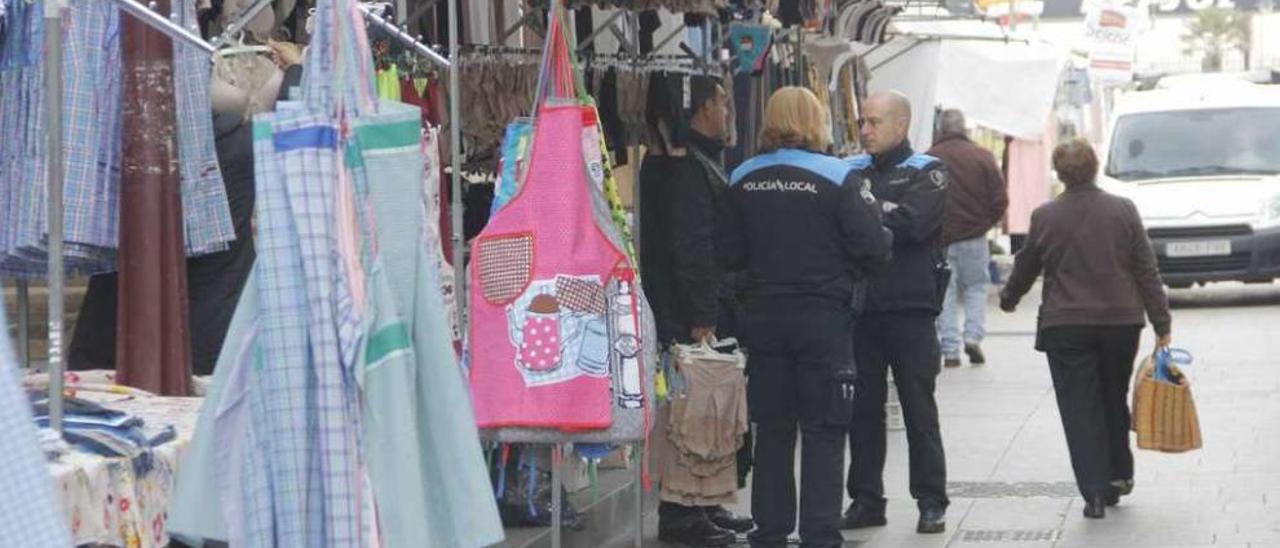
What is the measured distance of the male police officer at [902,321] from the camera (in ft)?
31.1

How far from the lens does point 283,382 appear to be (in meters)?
5.18

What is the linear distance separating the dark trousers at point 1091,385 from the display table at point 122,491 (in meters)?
5.03

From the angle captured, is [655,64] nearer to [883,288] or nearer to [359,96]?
[883,288]

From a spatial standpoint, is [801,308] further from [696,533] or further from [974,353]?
[974,353]

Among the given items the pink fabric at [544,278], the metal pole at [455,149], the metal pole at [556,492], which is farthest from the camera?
the metal pole at [556,492]

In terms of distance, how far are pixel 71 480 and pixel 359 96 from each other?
109cm

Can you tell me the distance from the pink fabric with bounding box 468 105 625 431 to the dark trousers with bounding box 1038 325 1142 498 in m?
2.81

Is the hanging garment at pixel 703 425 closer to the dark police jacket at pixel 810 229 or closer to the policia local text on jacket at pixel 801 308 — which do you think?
the policia local text on jacket at pixel 801 308

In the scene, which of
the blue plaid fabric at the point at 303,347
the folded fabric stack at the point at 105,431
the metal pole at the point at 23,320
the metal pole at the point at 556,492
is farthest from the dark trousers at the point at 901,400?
the blue plaid fabric at the point at 303,347

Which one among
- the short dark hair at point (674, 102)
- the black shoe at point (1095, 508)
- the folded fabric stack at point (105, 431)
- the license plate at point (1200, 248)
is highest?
the short dark hair at point (674, 102)

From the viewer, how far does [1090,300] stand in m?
9.78

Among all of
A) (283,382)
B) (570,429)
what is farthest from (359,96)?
(570,429)

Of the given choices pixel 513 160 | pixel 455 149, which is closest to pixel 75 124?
pixel 455 149

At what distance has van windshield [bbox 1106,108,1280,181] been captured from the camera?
2289 centimetres
